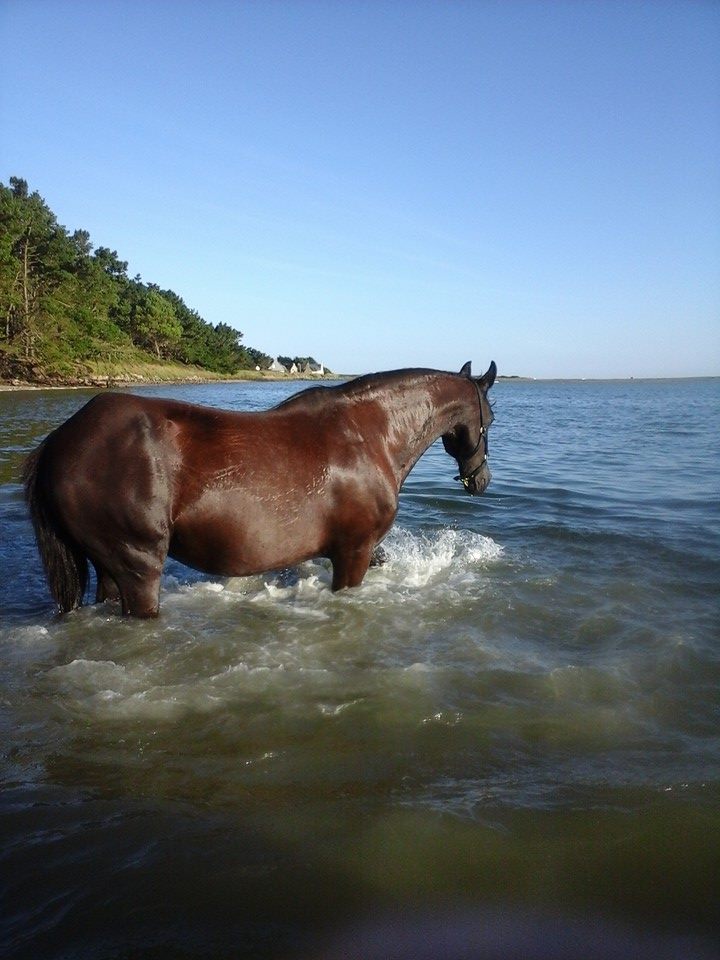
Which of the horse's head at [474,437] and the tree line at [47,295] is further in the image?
the tree line at [47,295]

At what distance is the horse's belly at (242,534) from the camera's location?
4242 mm

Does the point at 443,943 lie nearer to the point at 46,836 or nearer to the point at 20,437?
the point at 46,836

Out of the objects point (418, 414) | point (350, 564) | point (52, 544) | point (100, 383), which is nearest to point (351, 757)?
point (350, 564)

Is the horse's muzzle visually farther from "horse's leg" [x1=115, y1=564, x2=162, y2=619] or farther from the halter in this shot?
"horse's leg" [x1=115, y1=564, x2=162, y2=619]

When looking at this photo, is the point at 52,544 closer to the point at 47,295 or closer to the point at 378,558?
the point at 378,558

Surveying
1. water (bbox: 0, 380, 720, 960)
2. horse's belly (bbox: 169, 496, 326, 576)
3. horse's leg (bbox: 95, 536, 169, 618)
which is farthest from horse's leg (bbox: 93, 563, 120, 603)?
horse's belly (bbox: 169, 496, 326, 576)

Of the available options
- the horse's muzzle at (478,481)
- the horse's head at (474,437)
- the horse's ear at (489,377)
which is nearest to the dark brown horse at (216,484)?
the horse's head at (474,437)

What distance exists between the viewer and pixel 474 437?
592cm

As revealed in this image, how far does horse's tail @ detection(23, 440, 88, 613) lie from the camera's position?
4.07 m

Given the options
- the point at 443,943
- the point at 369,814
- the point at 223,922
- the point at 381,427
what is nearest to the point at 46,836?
the point at 223,922

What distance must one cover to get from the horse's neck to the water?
1.27 m

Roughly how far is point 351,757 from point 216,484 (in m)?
2.01

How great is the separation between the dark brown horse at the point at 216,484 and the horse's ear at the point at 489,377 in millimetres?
814

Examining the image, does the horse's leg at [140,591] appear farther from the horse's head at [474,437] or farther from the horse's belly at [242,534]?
the horse's head at [474,437]
